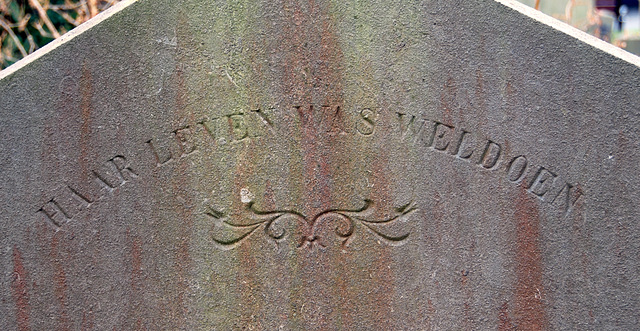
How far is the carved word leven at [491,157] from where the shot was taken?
1984 millimetres

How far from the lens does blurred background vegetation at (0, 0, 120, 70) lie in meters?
4.57

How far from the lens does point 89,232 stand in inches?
80.7

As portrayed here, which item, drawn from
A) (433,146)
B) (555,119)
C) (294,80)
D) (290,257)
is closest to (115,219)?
(290,257)

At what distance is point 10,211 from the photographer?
6.71 feet

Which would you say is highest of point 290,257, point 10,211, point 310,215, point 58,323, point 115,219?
point 310,215

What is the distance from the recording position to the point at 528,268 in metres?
2.03

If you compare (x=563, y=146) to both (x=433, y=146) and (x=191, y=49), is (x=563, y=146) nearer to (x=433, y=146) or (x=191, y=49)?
(x=433, y=146)

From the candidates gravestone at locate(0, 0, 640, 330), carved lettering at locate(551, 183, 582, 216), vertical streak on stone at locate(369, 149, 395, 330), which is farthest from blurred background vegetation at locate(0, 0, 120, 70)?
carved lettering at locate(551, 183, 582, 216)

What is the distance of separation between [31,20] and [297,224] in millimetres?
3653

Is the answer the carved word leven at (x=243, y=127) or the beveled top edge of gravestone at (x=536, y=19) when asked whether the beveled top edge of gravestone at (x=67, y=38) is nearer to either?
the beveled top edge of gravestone at (x=536, y=19)

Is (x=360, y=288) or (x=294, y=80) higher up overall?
(x=294, y=80)

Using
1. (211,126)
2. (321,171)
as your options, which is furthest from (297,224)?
(211,126)

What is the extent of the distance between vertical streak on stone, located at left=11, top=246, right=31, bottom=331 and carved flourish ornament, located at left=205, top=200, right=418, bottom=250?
1.92ft

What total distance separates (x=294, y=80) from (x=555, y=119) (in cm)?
76
